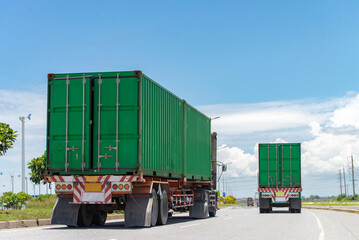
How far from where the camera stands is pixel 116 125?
49.5 ft

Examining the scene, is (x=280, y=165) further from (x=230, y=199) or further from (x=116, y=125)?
(x=230, y=199)

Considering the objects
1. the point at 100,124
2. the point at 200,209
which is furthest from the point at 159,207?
the point at 200,209

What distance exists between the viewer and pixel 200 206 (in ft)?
75.7

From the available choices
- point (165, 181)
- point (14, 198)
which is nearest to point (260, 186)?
point (165, 181)

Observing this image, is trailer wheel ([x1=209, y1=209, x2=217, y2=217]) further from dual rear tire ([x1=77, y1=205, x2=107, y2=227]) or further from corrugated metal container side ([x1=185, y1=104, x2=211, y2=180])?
dual rear tire ([x1=77, y1=205, x2=107, y2=227])

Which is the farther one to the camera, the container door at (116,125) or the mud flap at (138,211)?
the container door at (116,125)

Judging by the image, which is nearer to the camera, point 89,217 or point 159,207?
point 89,217

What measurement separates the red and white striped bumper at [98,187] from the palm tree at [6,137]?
731 cm

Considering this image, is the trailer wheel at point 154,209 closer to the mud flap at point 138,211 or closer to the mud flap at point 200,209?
the mud flap at point 138,211

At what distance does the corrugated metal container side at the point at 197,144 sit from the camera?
69.6 ft

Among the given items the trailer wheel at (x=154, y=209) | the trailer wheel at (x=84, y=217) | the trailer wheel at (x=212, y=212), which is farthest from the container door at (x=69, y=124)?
the trailer wheel at (x=212, y=212)

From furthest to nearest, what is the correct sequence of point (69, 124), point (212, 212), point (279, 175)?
point (279, 175) → point (212, 212) → point (69, 124)

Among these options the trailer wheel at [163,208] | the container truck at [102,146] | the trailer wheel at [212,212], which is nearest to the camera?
the container truck at [102,146]

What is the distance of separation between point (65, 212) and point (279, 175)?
17995 millimetres
